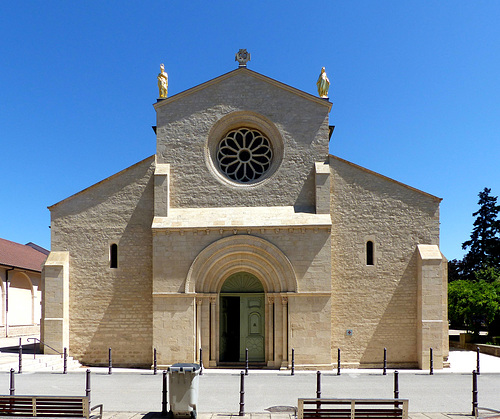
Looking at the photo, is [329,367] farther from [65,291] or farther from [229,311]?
[65,291]

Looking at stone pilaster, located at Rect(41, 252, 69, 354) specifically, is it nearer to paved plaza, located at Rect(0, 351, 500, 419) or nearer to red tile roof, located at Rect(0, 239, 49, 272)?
paved plaza, located at Rect(0, 351, 500, 419)

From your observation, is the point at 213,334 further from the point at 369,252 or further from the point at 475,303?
the point at 475,303

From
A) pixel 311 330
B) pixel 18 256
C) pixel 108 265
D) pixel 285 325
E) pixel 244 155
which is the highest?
pixel 244 155

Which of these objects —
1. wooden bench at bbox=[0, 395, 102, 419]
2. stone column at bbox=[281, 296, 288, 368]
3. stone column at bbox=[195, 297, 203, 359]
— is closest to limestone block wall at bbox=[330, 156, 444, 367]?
stone column at bbox=[281, 296, 288, 368]

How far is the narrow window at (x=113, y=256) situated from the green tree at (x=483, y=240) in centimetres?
3907

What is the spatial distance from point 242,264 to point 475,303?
15.3 m

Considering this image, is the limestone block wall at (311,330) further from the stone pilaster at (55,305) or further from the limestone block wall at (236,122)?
the stone pilaster at (55,305)

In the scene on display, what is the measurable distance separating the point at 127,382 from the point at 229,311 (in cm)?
647

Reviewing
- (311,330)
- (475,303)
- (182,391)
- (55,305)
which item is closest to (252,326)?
(311,330)

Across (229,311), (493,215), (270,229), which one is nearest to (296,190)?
(270,229)

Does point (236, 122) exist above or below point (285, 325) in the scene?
above

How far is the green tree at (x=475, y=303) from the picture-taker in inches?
1093

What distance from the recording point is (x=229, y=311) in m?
21.6

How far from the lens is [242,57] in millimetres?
21859
